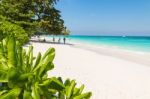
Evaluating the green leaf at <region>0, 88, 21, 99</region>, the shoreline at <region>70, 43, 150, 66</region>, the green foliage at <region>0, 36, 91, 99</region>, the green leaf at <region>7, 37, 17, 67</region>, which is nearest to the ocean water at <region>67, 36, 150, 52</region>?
the shoreline at <region>70, 43, 150, 66</region>

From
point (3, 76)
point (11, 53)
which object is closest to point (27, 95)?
point (3, 76)

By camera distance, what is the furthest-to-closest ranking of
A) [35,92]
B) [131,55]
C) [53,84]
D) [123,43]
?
[123,43], [131,55], [53,84], [35,92]

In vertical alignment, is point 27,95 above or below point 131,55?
above

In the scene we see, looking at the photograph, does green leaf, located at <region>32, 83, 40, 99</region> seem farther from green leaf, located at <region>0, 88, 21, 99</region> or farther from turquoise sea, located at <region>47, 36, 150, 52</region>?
turquoise sea, located at <region>47, 36, 150, 52</region>

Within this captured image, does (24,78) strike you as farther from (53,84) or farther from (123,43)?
(123,43)

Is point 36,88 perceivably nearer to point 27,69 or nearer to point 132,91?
point 27,69

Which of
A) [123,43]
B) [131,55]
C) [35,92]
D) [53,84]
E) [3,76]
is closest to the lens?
[3,76]

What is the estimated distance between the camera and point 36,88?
2.24 m

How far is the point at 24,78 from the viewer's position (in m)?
2.17

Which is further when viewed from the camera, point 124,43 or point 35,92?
point 124,43

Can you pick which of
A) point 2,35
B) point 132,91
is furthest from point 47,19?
point 2,35

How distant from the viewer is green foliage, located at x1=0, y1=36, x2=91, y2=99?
212 centimetres

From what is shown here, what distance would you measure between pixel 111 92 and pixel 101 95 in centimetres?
62

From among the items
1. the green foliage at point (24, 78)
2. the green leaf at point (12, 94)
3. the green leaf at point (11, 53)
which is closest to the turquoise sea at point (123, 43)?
the green foliage at point (24, 78)
